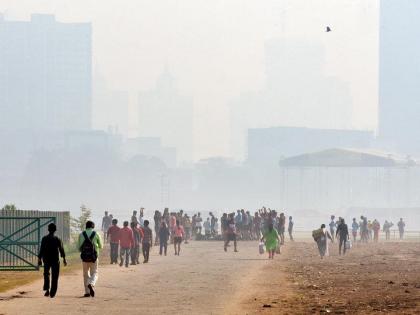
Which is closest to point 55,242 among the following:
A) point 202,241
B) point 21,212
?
point 21,212

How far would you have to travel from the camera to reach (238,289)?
2673 cm

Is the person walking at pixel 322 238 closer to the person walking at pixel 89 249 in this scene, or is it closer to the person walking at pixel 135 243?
the person walking at pixel 135 243

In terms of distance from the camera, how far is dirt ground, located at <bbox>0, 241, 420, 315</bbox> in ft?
69.9

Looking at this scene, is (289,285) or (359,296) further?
(289,285)

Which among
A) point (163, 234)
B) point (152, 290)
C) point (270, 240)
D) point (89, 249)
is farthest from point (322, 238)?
point (89, 249)

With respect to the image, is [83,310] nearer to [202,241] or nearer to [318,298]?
[318,298]

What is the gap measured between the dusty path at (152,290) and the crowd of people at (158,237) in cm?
56

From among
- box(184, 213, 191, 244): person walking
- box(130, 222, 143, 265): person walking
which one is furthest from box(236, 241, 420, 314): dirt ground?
box(184, 213, 191, 244): person walking

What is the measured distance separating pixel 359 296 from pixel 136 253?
14.0 meters

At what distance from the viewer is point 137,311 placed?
2014 cm

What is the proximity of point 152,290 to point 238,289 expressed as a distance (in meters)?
2.06

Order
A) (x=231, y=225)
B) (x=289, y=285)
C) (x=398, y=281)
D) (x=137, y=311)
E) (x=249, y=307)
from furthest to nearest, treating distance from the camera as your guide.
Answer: (x=231, y=225) → (x=398, y=281) → (x=289, y=285) → (x=249, y=307) → (x=137, y=311)

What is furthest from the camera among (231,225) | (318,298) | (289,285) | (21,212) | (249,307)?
(231,225)

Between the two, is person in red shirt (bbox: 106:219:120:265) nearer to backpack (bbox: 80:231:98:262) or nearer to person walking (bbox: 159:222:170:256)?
person walking (bbox: 159:222:170:256)
